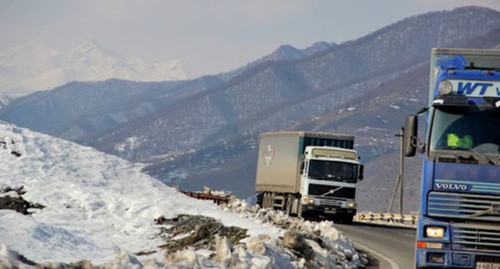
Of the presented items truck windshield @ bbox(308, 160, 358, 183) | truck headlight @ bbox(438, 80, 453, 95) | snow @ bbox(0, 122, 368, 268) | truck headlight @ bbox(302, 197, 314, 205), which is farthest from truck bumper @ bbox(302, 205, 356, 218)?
truck headlight @ bbox(438, 80, 453, 95)

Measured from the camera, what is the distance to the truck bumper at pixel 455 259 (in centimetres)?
1445

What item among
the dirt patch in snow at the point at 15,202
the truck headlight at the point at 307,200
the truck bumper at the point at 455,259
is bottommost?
→ the dirt patch in snow at the point at 15,202

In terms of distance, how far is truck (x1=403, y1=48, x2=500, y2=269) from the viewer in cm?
1447

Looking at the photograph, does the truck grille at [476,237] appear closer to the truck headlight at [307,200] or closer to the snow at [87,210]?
the snow at [87,210]

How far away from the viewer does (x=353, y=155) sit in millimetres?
40156

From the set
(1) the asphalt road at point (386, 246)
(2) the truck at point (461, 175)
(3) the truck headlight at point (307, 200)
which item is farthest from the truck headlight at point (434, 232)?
(3) the truck headlight at point (307, 200)

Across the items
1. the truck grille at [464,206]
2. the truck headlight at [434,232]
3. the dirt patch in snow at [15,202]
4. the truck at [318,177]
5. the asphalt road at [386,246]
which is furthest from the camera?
the truck at [318,177]

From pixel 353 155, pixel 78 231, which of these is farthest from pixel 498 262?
pixel 353 155

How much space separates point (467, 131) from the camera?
48.5 ft

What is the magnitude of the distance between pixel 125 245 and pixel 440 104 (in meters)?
10.7

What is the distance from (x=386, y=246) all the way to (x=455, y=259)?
48.4 feet

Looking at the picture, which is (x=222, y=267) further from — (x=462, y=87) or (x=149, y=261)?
(x=462, y=87)

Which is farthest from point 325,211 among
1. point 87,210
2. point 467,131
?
point 467,131

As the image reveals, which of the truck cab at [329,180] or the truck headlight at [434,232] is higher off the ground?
the truck cab at [329,180]
